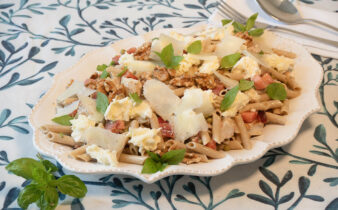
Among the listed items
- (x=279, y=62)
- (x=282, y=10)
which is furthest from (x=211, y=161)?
(x=282, y=10)

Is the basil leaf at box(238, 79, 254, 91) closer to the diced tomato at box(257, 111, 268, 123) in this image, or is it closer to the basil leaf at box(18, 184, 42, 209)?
the diced tomato at box(257, 111, 268, 123)

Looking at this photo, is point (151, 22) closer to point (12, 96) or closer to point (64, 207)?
point (12, 96)

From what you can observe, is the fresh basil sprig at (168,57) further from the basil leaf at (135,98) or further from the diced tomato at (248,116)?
the diced tomato at (248,116)

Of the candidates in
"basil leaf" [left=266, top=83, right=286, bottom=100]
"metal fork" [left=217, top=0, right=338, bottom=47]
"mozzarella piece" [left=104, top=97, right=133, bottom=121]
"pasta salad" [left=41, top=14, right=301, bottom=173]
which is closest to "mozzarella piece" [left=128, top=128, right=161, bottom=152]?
"pasta salad" [left=41, top=14, right=301, bottom=173]

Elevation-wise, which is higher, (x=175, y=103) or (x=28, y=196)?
(x=175, y=103)

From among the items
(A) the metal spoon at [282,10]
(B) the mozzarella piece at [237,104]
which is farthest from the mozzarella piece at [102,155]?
(A) the metal spoon at [282,10]

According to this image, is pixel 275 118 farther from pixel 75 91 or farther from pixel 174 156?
pixel 75 91
